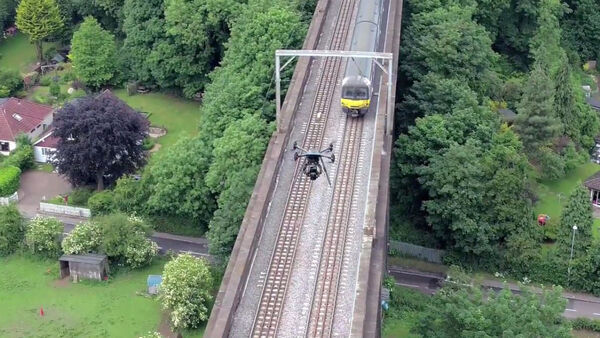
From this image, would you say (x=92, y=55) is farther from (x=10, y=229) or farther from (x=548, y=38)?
(x=548, y=38)

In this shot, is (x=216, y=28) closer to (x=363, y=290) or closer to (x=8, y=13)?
(x=8, y=13)

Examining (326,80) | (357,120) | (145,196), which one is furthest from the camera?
(145,196)

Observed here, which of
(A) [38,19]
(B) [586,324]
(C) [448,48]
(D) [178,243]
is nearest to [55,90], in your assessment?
(A) [38,19]

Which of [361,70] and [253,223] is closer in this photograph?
[253,223]

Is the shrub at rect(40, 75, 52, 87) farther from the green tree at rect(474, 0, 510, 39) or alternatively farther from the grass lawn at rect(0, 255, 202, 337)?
the green tree at rect(474, 0, 510, 39)

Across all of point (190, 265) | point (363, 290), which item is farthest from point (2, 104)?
point (363, 290)

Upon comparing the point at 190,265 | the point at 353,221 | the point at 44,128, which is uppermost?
the point at 44,128

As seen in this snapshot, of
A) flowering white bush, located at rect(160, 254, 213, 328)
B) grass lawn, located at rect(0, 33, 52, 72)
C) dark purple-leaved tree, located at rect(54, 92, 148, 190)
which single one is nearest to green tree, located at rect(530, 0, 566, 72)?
dark purple-leaved tree, located at rect(54, 92, 148, 190)
